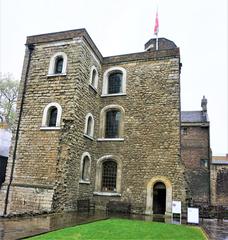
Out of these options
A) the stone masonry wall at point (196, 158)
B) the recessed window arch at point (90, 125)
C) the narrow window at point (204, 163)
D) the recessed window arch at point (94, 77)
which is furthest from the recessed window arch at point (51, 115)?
the narrow window at point (204, 163)

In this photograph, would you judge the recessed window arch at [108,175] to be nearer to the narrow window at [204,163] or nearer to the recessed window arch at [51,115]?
the recessed window arch at [51,115]

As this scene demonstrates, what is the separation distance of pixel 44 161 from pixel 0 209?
3.45 m

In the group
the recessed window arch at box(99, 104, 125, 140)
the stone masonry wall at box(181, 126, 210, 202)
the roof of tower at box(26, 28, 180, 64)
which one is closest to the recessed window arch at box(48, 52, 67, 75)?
the roof of tower at box(26, 28, 180, 64)

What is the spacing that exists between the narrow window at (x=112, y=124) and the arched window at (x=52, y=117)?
4147 millimetres

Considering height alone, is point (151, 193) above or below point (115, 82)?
below

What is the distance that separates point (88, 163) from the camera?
16.1m

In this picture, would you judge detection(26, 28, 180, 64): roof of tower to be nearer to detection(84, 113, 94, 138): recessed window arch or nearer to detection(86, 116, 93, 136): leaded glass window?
detection(84, 113, 94, 138): recessed window arch

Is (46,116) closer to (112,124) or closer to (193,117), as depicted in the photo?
(112,124)

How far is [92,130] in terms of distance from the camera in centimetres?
1684

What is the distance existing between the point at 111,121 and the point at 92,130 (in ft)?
5.72

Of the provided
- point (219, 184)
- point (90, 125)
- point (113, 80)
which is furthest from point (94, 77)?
point (219, 184)

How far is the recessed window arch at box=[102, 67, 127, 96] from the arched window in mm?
4395

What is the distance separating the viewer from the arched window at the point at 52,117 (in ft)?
49.1

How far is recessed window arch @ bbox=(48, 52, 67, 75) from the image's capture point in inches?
614
